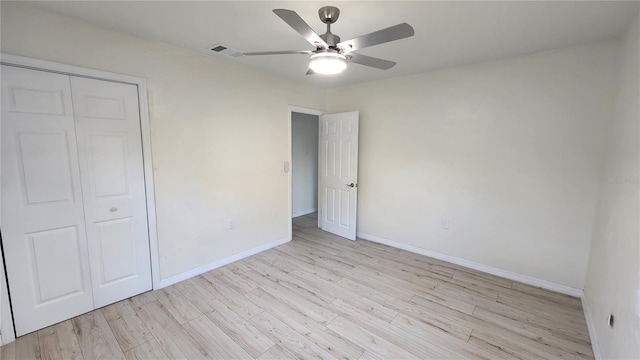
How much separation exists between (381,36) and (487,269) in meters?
3.01

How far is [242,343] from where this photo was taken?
202 cm

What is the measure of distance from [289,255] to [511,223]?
2739 mm

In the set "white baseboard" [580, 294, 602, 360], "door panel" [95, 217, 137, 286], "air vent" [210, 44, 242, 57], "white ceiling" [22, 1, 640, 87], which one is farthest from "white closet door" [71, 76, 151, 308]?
"white baseboard" [580, 294, 602, 360]

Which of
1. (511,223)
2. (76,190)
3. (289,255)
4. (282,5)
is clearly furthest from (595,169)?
(76,190)

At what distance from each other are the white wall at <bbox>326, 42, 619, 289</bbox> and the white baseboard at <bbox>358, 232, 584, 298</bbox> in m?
0.06

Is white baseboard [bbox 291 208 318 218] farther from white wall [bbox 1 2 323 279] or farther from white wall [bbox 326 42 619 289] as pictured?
white wall [bbox 326 42 619 289]

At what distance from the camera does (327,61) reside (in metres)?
1.78

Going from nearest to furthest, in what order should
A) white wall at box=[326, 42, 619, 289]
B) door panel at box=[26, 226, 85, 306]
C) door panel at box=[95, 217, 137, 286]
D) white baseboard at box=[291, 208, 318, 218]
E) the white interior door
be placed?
1. door panel at box=[26, 226, 85, 306]
2. door panel at box=[95, 217, 137, 286]
3. white wall at box=[326, 42, 619, 289]
4. the white interior door
5. white baseboard at box=[291, 208, 318, 218]

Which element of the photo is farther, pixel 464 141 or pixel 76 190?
pixel 464 141

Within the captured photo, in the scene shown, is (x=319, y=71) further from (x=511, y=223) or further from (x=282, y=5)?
(x=511, y=223)

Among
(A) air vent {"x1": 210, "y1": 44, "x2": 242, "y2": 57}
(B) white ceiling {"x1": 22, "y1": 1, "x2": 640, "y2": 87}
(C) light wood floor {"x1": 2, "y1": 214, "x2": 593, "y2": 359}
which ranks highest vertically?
(B) white ceiling {"x1": 22, "y1": 1, "x2": 640, "y2": 87}

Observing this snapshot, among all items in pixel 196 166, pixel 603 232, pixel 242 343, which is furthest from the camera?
pixel 196 166

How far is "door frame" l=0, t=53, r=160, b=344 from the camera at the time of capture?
6.32ft

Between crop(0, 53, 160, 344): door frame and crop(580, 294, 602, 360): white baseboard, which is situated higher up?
crop(0, 53, 160, 344): door frame
